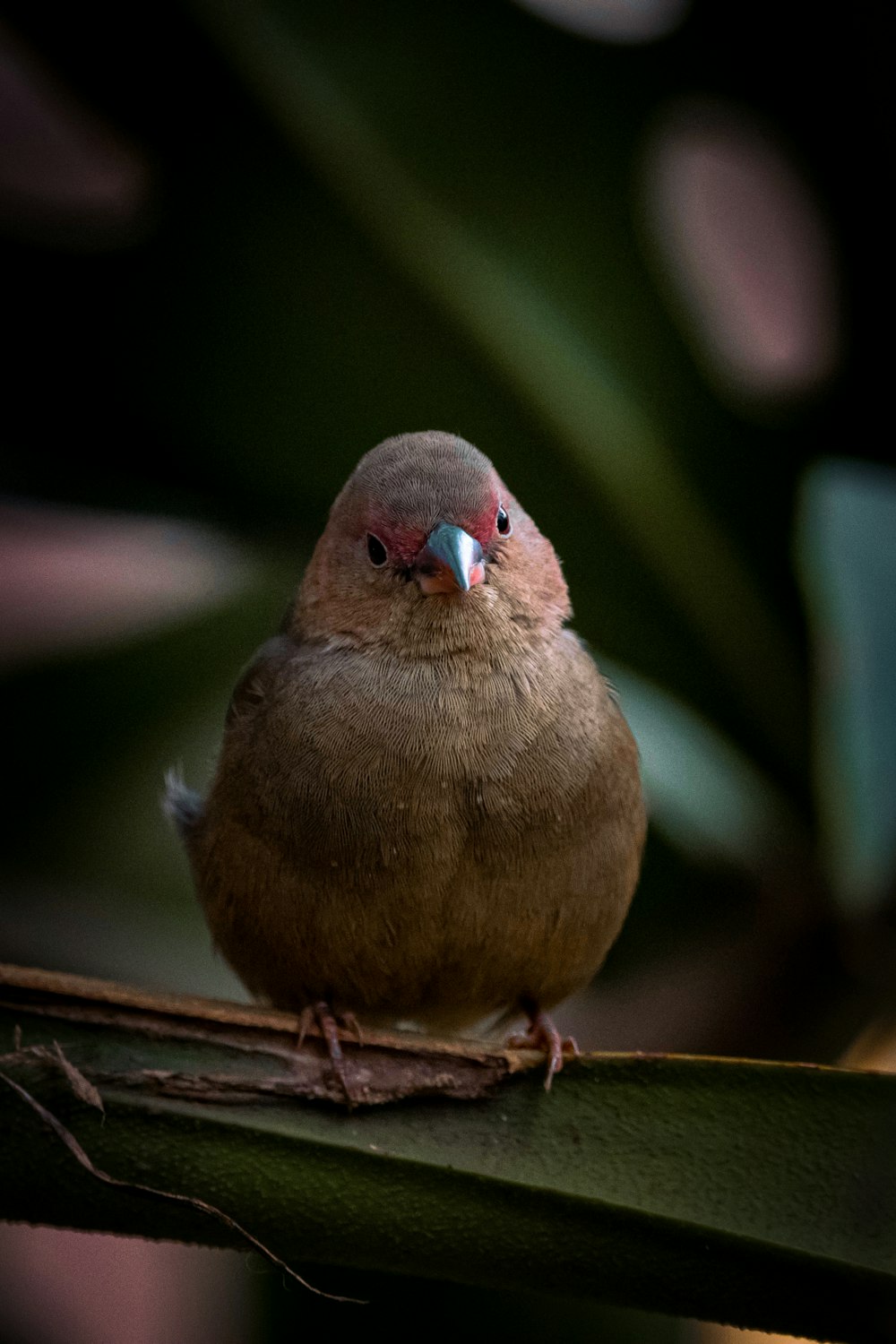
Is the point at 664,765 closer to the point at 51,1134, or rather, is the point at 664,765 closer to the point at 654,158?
the point at 654,158

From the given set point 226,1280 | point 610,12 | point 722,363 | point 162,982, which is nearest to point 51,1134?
point 162,982

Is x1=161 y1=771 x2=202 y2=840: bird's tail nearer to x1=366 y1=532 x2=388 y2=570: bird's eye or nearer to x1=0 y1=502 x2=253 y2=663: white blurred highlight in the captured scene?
x1=0 y1=502 x2=253 y2=663: white blurred highlight

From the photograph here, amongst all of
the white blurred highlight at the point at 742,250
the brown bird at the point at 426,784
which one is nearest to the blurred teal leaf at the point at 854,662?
the white blurred highlight at the point at 742,250

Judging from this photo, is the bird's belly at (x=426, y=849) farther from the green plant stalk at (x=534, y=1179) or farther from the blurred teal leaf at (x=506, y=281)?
the blurred teal leaf at (x=506, y=281)

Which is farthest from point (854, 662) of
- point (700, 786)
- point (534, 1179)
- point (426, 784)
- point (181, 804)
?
point (534, 1179)

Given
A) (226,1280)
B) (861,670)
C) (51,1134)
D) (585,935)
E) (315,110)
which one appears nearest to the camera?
(51,1134)
